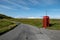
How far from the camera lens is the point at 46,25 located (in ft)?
170

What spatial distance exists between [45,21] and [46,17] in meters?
1.40

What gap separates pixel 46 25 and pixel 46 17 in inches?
106

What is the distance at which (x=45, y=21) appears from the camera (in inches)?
2041

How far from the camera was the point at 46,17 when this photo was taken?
51.6 m

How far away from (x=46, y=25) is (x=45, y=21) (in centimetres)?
138
